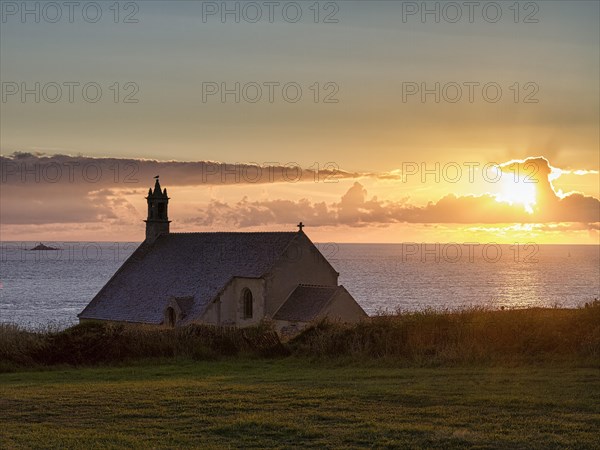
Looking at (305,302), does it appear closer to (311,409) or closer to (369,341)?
(369,341)

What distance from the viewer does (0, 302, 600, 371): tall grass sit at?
88.7 ft

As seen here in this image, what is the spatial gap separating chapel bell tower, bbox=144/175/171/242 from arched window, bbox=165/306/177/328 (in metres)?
10.3

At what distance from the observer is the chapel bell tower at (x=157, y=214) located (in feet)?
200

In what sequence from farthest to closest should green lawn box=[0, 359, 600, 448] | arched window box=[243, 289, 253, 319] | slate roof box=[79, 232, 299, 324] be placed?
slate roof box=[79, 232, 299, 324]
arched window box=[243, 289, 253, 319]
green lawn box=[0, 359, 600, 448]

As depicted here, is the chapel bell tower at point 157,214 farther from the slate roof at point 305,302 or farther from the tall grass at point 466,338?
the tall grass at point 466,338

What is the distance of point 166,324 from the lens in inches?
2014

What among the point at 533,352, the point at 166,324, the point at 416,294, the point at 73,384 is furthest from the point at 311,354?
the point at 416,294

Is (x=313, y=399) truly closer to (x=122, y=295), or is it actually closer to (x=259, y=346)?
(x=259, y=346)

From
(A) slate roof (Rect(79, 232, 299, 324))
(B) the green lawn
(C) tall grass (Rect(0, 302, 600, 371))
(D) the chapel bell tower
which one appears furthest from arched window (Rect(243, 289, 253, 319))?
(B) the green lawn

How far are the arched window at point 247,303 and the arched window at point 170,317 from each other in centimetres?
436

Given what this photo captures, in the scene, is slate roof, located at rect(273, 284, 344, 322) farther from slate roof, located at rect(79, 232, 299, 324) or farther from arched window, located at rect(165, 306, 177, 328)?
arched window, located at rect(165, 306, 177, 328)

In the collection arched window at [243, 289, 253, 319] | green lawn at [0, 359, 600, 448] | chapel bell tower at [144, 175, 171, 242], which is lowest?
green lawn at [0, 359, 600, 448]

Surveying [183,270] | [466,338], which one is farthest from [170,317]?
[466,338]

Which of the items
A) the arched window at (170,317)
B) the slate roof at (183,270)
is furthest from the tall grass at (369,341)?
the arched window at (170,317)
